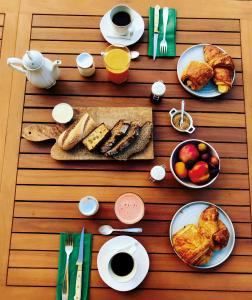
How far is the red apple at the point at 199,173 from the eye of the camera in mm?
1368

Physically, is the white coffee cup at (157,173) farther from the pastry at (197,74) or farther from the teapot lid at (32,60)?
the teapot lid at (32,60)

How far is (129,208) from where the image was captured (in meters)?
1.40

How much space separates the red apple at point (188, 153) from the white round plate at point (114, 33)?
21.7 inches

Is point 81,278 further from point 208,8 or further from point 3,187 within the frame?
point 208,8

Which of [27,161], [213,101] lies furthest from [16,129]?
[213,101]

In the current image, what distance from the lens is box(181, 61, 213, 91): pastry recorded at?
4.89 ft

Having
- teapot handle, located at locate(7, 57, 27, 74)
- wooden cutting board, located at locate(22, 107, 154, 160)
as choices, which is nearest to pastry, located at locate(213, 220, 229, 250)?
wooden cutting board, located at locate(22, 107, 154, 160)

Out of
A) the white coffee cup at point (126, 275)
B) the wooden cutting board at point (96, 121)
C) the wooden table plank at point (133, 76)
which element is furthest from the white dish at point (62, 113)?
the white coffee cup at point (126, 275)

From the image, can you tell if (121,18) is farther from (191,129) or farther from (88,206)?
(88,206)

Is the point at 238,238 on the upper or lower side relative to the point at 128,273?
upper

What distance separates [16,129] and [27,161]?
0.50 feet

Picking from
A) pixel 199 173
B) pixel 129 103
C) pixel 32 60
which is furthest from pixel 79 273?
pixel 32 60

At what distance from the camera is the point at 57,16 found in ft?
5.40

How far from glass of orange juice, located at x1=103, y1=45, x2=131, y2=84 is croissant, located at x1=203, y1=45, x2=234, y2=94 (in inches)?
14.5
